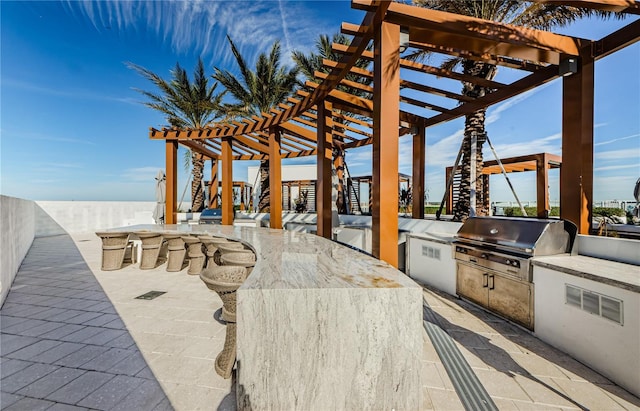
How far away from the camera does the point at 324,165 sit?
15.9ft

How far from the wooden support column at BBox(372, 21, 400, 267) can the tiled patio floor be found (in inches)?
40.4

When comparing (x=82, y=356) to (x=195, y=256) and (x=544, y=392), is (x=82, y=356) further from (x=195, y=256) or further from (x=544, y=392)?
(x=544, y=392)

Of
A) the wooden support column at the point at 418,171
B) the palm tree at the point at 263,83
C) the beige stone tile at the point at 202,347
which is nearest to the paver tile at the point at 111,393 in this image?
the beige stone tile at the point at 202,347

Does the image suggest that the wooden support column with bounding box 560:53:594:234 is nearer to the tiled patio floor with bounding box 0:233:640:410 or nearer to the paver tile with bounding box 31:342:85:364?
the tiled patio floor with bounding box 0:233:640:410

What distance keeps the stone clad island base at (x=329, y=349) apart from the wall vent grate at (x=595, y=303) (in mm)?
2099

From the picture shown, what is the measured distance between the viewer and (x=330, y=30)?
34.1 feet

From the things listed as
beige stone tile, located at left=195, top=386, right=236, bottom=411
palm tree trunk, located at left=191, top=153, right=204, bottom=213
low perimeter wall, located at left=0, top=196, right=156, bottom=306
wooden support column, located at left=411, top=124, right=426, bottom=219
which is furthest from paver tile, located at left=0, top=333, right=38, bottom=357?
low perimeter wall, located at left=0, top=196, right=156, bottom=306

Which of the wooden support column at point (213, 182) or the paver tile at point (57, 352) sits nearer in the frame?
the paver tile at point (57, 352)

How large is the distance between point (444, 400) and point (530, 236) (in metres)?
2.40

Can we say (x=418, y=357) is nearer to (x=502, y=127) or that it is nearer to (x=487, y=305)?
(x=487, y=305)

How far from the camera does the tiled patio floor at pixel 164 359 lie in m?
2.06

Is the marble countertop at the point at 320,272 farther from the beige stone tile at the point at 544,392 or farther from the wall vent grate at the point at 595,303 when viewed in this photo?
the wall vent grate at the point at 595,303

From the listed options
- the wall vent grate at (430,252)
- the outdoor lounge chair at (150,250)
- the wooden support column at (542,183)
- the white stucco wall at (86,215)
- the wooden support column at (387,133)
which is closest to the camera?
the wooden support column at (387,133)

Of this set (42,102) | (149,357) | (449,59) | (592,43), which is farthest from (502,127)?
(42,102)
